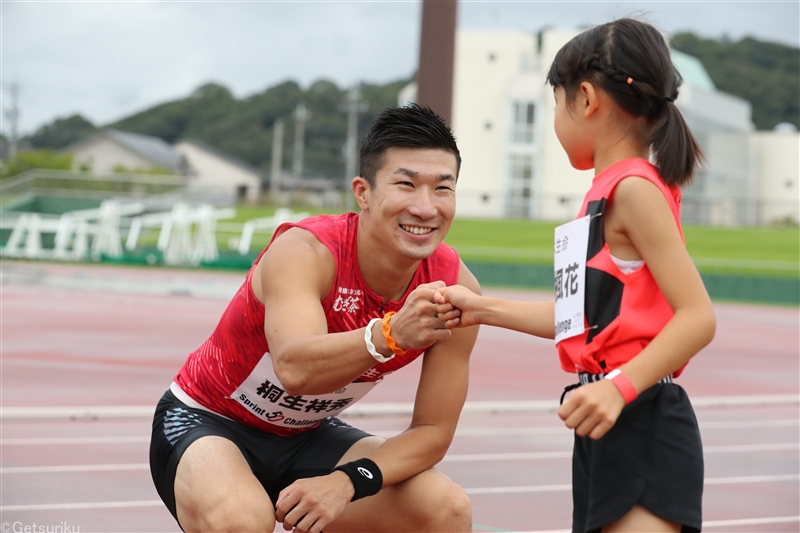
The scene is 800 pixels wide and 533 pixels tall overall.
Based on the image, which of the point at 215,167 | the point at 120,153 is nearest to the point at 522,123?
the point at 215,167

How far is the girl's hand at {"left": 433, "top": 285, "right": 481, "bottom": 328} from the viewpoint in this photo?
270 centimetres

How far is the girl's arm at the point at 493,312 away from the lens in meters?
2.67

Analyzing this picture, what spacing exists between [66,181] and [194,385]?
3165cm

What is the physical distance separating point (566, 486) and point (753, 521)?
3.24 feet

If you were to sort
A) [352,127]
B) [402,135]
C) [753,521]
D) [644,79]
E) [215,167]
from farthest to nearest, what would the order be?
[215,167], [352,127], [753,521], [402,135], [644,79]

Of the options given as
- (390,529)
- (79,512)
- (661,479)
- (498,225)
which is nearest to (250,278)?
(390,529)

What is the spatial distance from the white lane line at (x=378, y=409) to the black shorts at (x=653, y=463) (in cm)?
432

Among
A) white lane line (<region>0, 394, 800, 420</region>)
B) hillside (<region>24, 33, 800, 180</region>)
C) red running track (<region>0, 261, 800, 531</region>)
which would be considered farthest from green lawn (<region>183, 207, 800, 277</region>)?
hillside (<region>24, 33, 800, 180</region>)

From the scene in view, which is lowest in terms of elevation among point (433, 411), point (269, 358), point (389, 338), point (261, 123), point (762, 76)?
point (433, 411)

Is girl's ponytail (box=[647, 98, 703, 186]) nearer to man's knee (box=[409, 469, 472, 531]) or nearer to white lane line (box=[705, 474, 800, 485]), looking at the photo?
man's knee (box=[409, 469, 472, 531])

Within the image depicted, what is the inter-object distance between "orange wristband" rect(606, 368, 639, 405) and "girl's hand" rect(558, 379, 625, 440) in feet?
0.17

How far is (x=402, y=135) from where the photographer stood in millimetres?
3029

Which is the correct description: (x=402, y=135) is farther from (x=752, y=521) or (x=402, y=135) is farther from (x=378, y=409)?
(x=378, y=409)

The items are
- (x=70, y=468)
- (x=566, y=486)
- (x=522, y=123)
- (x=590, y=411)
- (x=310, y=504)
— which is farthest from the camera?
(x=522, y=123)
